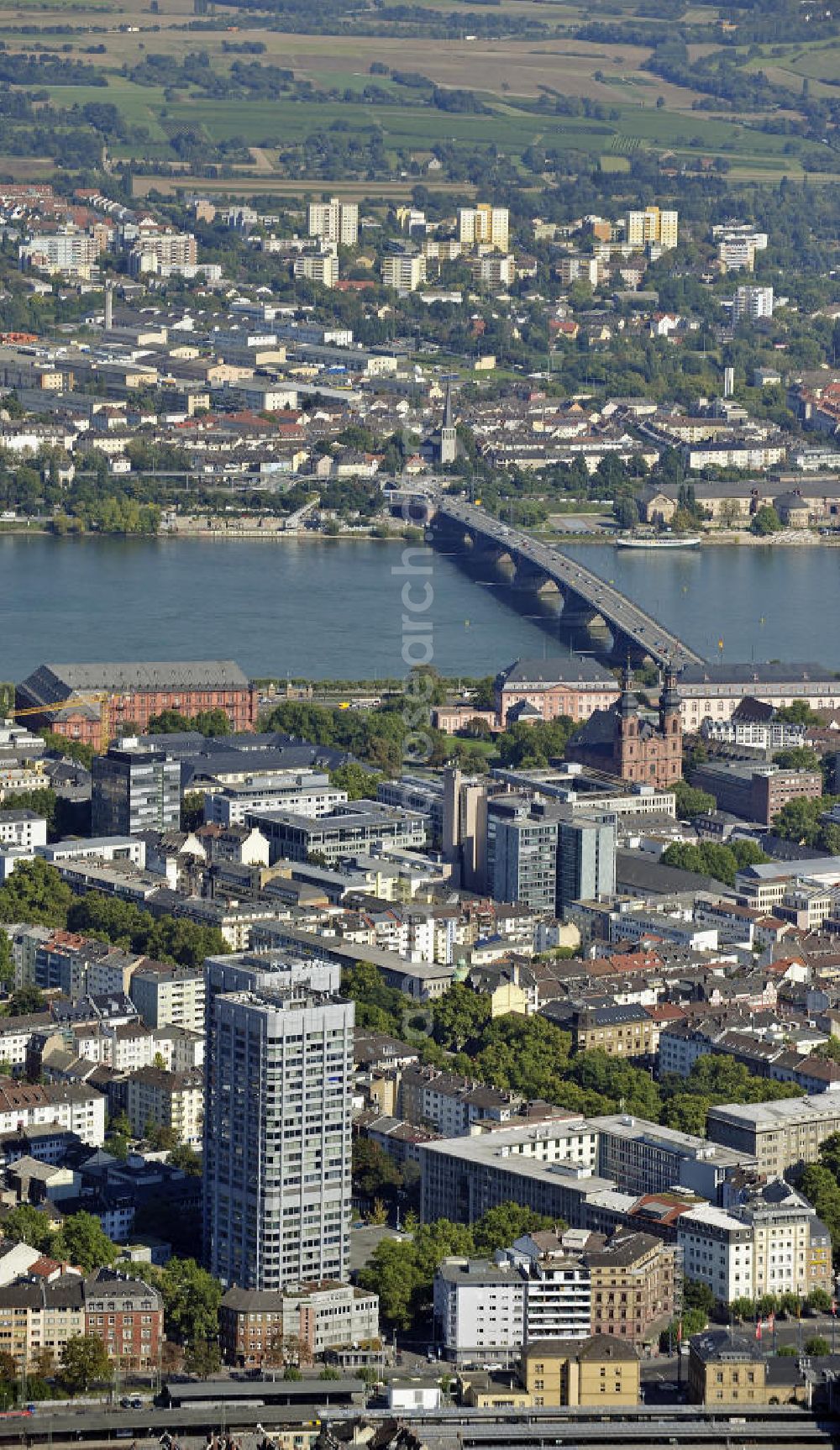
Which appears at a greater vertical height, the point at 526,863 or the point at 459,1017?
the point at 459,1017

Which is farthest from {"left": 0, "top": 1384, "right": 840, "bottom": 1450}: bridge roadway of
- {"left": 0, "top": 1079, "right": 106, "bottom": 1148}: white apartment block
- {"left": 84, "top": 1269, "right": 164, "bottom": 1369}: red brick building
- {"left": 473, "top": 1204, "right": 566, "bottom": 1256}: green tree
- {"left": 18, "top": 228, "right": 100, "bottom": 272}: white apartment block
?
{"left": 18, "top": 228, "right": 100, "bottom": 272}: white apartment block

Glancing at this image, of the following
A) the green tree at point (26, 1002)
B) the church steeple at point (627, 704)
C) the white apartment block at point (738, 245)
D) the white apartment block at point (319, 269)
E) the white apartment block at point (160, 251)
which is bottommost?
the white apartment block at point (738, 245)

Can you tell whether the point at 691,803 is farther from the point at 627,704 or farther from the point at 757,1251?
the point at 757,1251

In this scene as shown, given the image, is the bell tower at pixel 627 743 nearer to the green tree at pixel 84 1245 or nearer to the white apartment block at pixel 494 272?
the green tree at pixel 84 1245

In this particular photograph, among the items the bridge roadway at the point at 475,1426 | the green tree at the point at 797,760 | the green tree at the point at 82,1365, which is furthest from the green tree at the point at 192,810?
the bridge roadway at the point at 475,1426

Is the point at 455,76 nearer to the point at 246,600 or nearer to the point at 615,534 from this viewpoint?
the point at 615,534

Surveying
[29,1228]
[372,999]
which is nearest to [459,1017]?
[372,999]
